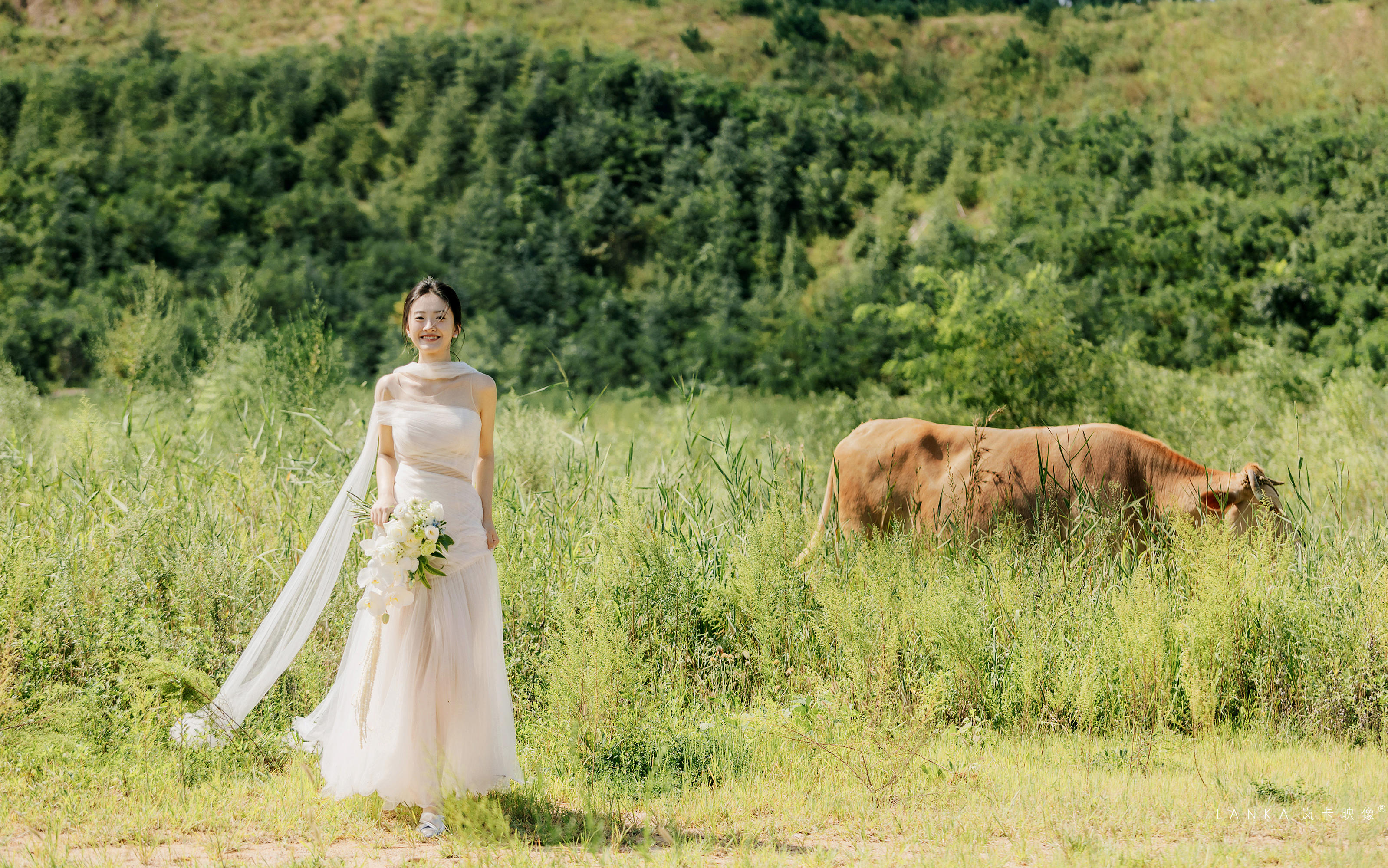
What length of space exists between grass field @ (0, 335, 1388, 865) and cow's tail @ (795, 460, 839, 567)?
0.12 metres

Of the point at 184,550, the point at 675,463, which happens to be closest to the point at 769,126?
the point at 675,463

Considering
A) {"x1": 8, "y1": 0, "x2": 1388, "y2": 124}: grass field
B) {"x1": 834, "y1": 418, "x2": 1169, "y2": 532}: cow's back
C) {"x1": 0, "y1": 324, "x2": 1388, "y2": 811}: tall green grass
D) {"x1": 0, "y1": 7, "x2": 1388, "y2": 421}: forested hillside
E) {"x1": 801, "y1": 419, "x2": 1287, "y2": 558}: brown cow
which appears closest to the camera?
{"x1": 0, "y1": 324, "x2": 1388, "y2": 811}: tall green grass

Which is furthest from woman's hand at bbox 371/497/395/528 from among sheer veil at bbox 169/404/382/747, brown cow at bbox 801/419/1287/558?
brown cow at bbox 801/419/1287/558

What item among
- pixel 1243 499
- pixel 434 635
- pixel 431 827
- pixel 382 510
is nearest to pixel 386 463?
pixel 382 510

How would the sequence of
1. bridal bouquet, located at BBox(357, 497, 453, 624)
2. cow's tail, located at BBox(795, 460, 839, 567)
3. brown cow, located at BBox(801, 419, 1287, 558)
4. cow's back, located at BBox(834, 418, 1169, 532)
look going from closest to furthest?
bridal bouquet, located at BBox(357, 497, 453, 624) < cow's tail, located at BBox(795, 460, 839, 567) < brown cow, located at BBox(801, 419, 1287, 558) < cow's back, located at BBox(834, 418, 1169, 532)

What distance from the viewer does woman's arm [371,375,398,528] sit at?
170 inches

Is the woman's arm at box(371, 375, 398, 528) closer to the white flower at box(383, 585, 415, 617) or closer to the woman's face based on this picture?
the woman's face

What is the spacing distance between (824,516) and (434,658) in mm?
3575

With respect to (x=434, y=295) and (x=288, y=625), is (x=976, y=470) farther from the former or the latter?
(x=288, y=625)

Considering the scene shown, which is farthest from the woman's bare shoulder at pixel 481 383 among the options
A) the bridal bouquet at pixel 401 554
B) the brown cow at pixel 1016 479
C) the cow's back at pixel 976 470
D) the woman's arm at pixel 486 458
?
the cow's back at pixel 976 470

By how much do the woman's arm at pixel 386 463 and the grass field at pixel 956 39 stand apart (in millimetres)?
46476

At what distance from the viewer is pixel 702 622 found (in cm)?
629

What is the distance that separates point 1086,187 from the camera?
3838cm

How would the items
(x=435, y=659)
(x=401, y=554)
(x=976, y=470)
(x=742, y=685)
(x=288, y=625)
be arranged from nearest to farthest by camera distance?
(x=401, y=554), (x=435, y=659), (x=288, y=625), (x=742, y=685), (x=976, y=470)
